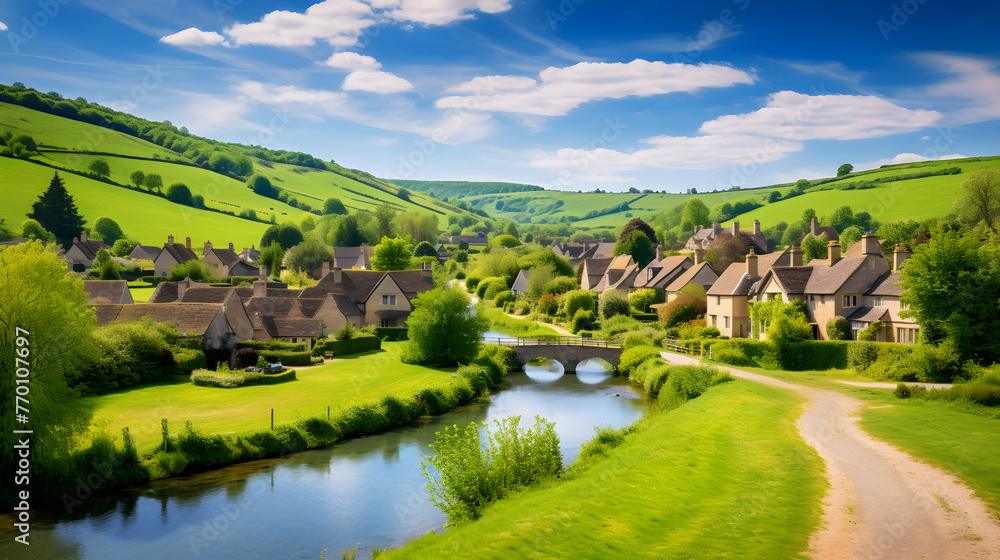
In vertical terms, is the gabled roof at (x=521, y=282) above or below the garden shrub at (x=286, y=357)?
above

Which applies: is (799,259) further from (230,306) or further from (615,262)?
(230,306)

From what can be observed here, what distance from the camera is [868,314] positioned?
45.0m

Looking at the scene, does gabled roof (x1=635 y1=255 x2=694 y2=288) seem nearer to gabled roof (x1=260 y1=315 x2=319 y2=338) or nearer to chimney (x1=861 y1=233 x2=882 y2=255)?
chimney (x1=861 y1=233 x2=882 y2=255)

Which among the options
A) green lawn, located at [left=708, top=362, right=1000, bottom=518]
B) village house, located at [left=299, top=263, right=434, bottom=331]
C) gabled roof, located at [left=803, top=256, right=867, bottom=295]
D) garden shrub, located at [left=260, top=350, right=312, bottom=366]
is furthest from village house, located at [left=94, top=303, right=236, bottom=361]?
gabled roof, located at [left=803, top=256, right=867, bottom=295]

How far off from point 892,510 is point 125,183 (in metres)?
152

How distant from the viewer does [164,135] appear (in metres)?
174

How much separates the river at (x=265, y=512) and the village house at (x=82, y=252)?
85.0 m

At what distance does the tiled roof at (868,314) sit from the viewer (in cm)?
4397

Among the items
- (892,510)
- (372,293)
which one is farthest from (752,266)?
(892,510)

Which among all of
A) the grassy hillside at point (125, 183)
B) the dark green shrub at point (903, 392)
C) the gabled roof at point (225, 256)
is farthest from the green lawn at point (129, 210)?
the dark green shrub at point (903, 392)

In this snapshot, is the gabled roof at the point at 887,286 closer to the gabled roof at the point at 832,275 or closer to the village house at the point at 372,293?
the gabled roof at the point at 832,275

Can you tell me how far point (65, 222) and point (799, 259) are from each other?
111398 millimetres

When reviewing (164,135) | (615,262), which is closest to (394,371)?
(615,262)

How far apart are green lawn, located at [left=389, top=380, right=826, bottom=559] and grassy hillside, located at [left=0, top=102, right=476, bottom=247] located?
113055mm
